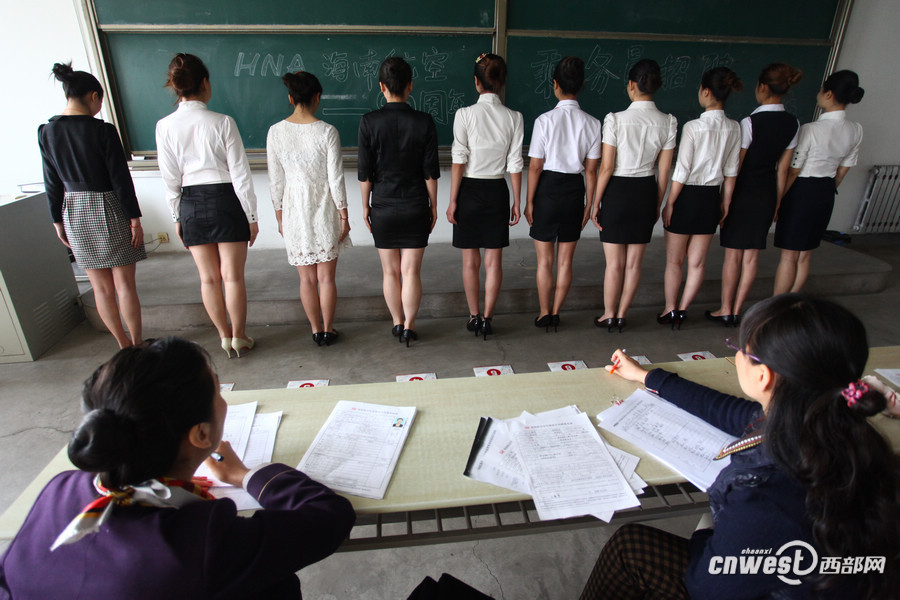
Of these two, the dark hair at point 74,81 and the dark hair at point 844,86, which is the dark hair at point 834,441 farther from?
the dark hair at point 74,81

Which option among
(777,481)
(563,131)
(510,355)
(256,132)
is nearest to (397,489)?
(777,481)

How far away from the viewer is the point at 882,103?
4887 mm

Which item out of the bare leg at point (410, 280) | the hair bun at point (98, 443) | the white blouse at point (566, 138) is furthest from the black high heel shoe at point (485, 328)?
the hair bun at point (98, 443)

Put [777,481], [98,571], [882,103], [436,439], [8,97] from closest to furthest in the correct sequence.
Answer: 1. [98,571]
2. [777,481]
3. [436,439]
4. [8,97]
5. [882,103]

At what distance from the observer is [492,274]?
3.10m

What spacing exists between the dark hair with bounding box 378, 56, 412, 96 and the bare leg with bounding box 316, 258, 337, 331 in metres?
1.00

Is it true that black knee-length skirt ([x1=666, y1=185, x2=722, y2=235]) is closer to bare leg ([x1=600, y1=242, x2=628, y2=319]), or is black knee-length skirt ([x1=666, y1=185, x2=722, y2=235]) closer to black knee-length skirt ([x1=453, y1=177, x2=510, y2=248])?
bare leg ([x1=600, y1=242, x2=628, y2=319])

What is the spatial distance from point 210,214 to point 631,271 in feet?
8.24

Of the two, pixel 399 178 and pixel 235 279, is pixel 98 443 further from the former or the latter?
pixel 235 279

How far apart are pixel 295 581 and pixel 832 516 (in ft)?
3.22

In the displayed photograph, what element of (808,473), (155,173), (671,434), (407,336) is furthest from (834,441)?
(155,173)

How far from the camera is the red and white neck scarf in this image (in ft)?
2.23

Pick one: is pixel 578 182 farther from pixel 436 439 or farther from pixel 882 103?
pixel 882 103

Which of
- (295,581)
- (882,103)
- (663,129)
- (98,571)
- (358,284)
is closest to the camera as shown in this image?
(98,571)
